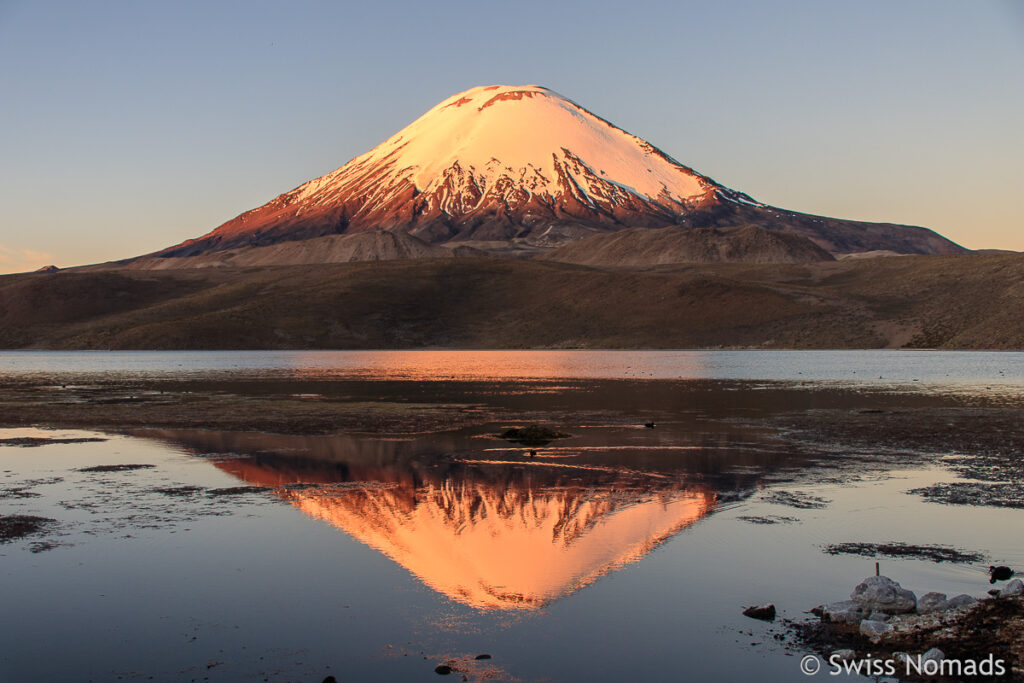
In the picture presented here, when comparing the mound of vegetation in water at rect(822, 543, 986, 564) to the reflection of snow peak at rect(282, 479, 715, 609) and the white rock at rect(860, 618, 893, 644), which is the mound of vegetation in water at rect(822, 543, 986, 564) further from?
the white rock at rect(860, 618, 893, 644)

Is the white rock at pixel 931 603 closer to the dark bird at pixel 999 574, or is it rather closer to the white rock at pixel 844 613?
the white rock at pixel 844 613

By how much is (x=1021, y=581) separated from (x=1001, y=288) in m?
133

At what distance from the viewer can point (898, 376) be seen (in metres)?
62.9

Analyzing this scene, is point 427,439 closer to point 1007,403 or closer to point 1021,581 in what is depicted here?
point 1021,581

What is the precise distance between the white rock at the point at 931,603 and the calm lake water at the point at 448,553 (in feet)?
3.68

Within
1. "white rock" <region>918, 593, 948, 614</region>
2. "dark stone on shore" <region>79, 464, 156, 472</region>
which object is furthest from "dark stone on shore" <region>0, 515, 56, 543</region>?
"white rock" <region>918, 593, 948, 614</region>

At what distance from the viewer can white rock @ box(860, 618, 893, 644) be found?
10.0 metres

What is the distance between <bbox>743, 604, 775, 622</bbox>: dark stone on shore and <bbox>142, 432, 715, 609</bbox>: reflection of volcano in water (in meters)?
2.21

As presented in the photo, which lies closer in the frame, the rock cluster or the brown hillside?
the rock cluster

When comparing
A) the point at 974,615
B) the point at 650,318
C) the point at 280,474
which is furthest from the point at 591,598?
the point at 650,318

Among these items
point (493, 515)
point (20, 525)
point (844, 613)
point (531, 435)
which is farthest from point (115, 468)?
point (844, 613)

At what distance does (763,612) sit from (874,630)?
1.24 metres

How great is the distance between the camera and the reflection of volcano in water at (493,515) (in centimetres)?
1262

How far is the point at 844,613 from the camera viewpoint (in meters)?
10.6
